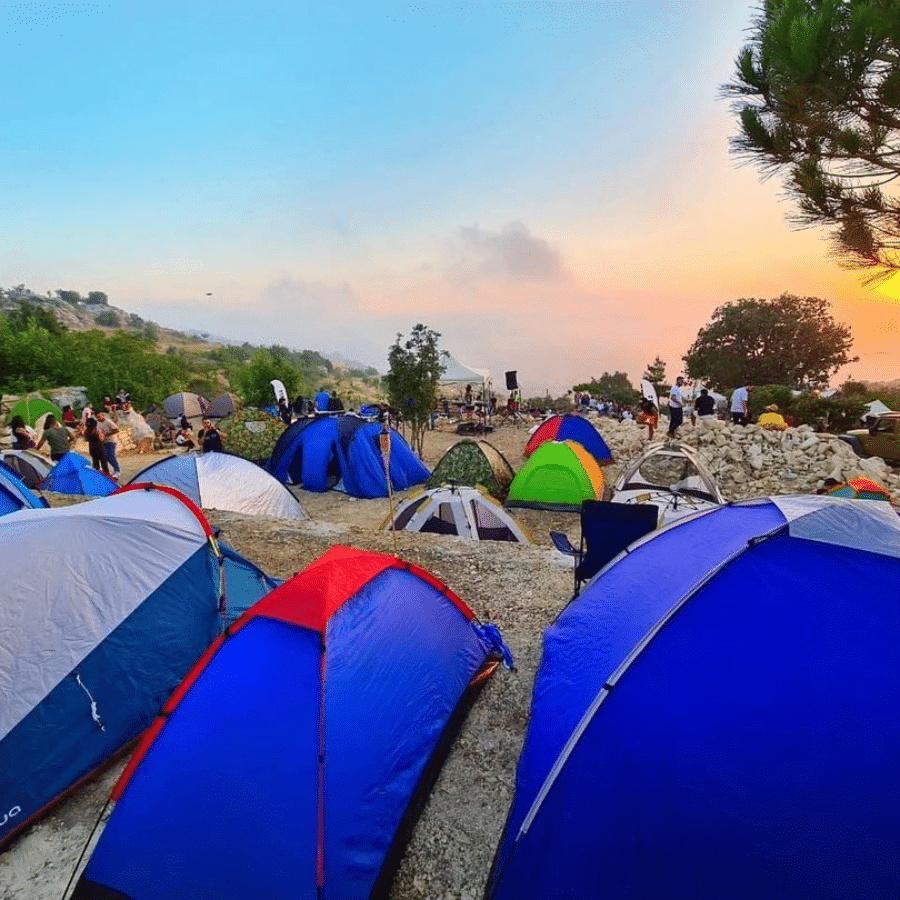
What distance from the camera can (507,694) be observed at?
12.4 feet

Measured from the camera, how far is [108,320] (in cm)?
7581

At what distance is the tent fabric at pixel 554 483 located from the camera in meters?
9.95

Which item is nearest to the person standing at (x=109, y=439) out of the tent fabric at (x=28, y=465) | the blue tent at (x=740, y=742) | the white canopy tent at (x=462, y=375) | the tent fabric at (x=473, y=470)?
the tent fabric at (x=28, y=465)

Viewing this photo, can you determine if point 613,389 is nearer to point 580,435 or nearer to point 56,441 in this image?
point 580,435

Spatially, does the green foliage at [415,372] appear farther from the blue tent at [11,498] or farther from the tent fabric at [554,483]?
the blue tent at [11,498]

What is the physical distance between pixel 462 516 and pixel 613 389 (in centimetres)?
3499

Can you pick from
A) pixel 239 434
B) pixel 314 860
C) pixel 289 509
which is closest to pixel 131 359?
pixel 239 434

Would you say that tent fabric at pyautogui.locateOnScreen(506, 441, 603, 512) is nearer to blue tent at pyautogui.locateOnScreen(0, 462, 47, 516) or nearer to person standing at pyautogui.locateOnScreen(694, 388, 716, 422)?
person standing at pyautogui.locateOnScreen(694, 388, 716, 422)

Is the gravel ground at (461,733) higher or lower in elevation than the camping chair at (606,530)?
lower

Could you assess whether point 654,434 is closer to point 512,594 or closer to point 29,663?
point 512,594

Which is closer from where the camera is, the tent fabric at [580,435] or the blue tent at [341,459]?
the blue tent at [341,459]

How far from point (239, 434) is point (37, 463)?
450 centimetres

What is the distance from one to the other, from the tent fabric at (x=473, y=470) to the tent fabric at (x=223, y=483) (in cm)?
326

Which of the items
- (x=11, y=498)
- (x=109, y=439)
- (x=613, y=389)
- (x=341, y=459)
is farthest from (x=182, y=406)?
(x=613, y=389)
